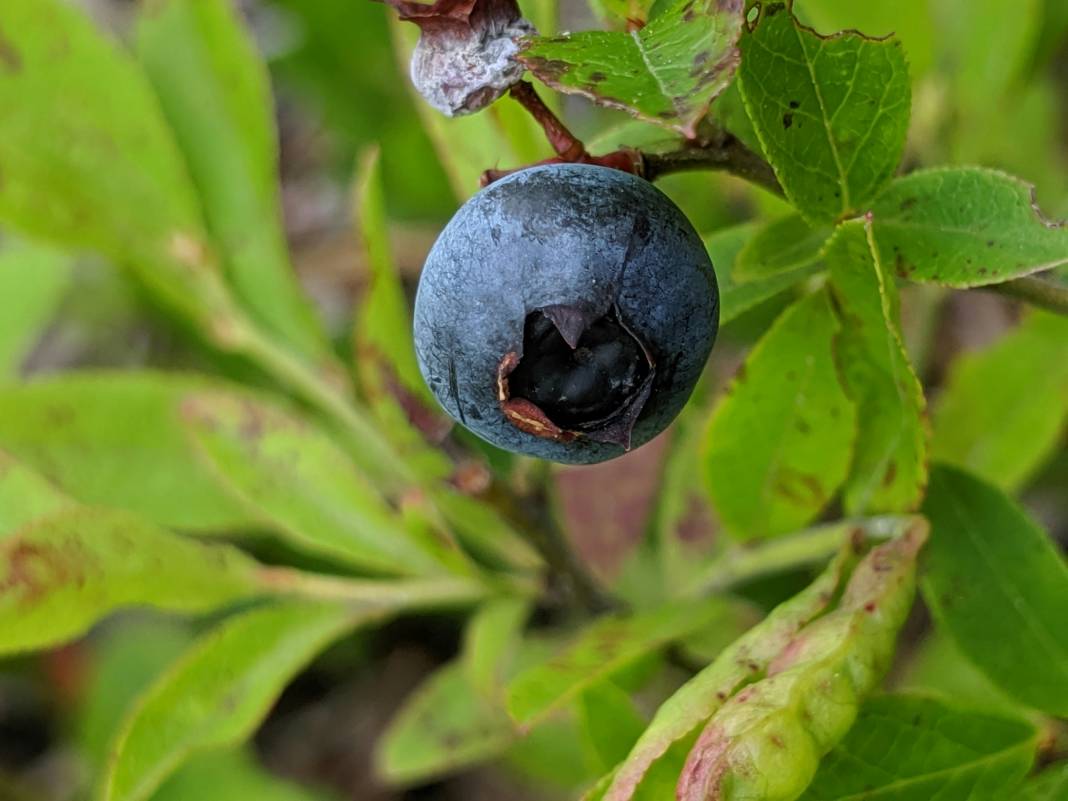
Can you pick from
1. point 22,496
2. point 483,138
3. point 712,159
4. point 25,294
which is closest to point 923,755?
point 712,159

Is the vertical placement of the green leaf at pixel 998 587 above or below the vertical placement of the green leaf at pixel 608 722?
above

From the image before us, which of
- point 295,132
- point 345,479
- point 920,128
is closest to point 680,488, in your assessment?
point 345,479

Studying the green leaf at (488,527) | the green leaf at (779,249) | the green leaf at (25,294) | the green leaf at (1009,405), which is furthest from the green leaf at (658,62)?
the green leaf at (25,294)

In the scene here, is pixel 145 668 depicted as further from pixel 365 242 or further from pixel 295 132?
pixel 295 132

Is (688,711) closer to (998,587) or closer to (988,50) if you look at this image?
(998,587)

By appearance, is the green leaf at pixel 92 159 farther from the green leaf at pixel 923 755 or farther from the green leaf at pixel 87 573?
the green leaf at pixel 923 755

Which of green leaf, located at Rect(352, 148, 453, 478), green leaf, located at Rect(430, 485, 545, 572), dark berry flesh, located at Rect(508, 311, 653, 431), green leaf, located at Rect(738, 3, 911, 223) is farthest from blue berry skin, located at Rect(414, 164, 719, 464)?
green leaf, located at Rect(430, 485, 545, 572)

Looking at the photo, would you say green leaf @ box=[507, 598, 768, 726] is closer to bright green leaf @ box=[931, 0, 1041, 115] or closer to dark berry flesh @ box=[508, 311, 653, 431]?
dark berry flesh @ box=[508, 311, 653, 431]
